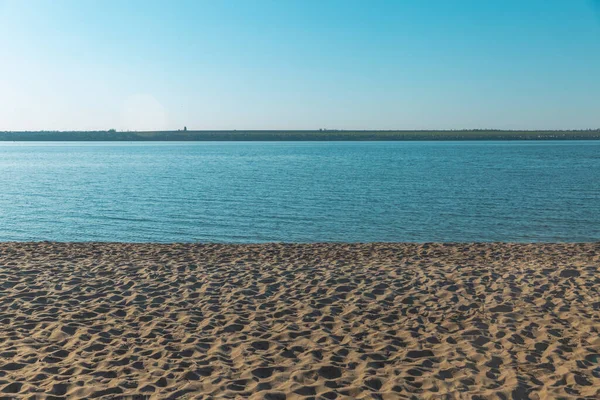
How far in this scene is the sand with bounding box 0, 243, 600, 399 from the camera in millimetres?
6422

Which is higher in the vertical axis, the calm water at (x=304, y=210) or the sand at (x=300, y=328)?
the sand at (x=300, y=328)

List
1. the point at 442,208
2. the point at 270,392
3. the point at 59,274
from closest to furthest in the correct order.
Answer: the point at 270,392 → the point at 59,274 → the point at 442,208

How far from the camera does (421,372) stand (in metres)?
6.79

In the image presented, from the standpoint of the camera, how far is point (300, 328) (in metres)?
8.39

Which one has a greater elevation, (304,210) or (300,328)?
(300,328)

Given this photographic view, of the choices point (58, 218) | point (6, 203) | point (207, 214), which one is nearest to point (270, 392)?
point (207, 214)

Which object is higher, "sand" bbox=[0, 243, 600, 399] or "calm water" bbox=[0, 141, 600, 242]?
"sand" bbox=[0, 243, 600, 399]

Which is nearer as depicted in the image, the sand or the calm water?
the sand

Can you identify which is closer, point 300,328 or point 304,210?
point 300,328

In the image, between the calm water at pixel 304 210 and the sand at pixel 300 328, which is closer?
the sand at pixel 300 328

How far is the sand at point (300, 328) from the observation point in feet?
21.1

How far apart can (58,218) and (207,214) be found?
715 cm

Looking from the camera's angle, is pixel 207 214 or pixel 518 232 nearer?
pixel 518 232

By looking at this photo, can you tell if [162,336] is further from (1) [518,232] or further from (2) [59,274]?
(1) [518,232]
